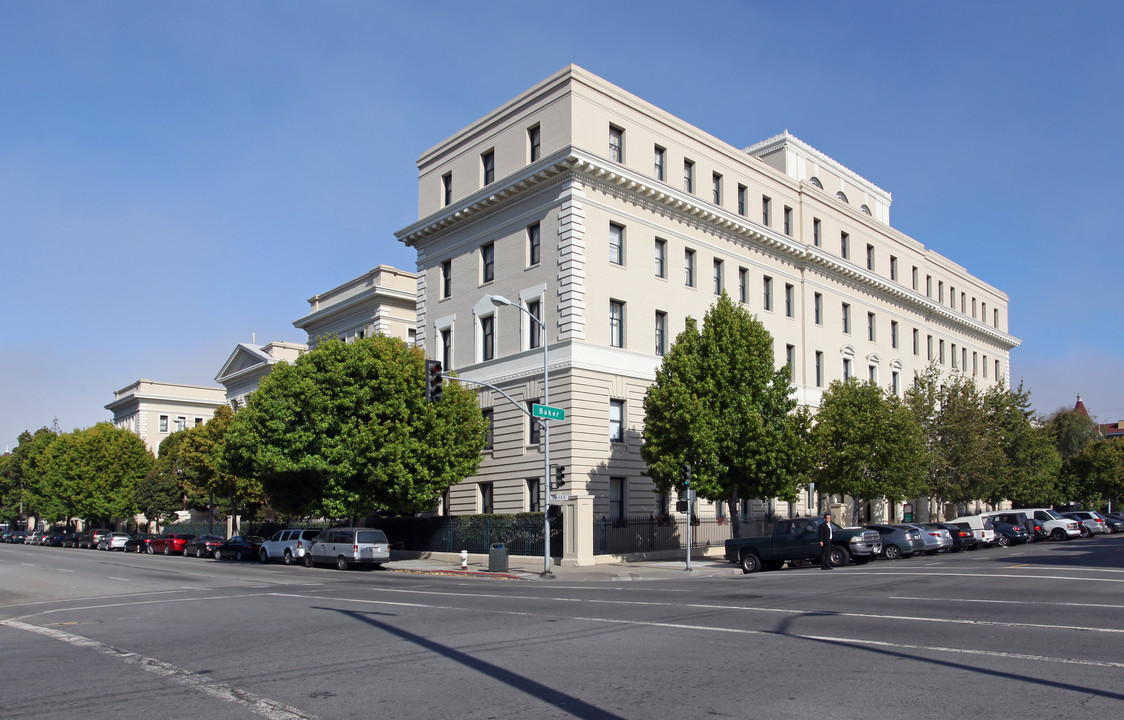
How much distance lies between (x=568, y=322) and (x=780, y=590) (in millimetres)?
19152

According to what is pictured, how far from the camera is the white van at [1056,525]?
4631cm

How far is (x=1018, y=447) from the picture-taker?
59312 mm

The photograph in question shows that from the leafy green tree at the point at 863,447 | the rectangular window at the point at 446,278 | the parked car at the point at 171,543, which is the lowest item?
the parked car at the point at 171,543

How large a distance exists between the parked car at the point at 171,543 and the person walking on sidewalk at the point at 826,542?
136 ft

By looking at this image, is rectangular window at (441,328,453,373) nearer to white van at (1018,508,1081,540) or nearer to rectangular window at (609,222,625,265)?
rectangular window at (609,222,625,265)

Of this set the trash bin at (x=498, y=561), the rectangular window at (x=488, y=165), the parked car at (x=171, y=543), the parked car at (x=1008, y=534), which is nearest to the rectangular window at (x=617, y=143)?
the rectangular window at (x=488, y=165)

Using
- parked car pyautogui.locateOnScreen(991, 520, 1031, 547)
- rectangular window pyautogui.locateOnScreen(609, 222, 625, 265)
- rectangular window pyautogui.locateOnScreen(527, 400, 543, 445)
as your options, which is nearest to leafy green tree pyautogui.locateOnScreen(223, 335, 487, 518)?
rectangular window pyautogui.locateOnScreen(527, 400, 543, 445)

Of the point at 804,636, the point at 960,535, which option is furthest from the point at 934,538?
the point at 804,636

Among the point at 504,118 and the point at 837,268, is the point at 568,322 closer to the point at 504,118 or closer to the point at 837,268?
the point at 504,118

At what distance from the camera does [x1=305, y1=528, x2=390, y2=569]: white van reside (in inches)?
1395

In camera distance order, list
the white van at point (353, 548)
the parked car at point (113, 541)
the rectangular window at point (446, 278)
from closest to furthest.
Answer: the white van at point (353, 548)
the rectangular window at point (446, 278)
the parked car at point (113, 541)

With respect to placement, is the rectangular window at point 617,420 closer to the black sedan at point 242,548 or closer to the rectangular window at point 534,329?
the rectangular window at point 534,329

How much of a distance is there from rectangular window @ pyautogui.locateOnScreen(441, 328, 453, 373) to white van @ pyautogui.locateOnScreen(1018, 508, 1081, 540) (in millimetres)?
30803

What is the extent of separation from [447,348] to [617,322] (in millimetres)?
10110
